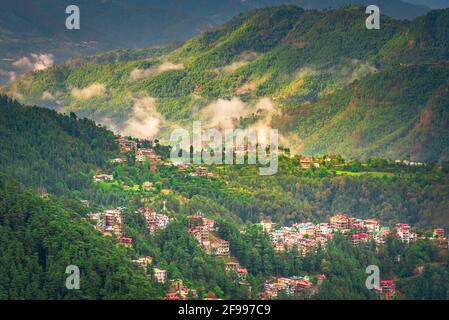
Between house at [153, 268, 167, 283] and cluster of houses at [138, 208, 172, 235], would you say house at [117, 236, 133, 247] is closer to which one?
cluster of houses at [138, 208, 172, 235]

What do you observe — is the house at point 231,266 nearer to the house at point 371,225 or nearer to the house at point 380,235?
the house at point 380,235

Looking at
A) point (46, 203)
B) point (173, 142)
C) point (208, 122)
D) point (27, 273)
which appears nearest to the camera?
point (27, 273)

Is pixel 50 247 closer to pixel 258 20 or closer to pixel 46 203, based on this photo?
pixel 46 203

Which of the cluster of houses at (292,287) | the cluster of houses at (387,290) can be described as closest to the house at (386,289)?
the cluster of houses at (387,290)

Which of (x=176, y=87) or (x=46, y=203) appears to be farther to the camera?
(x=176, y=87)
